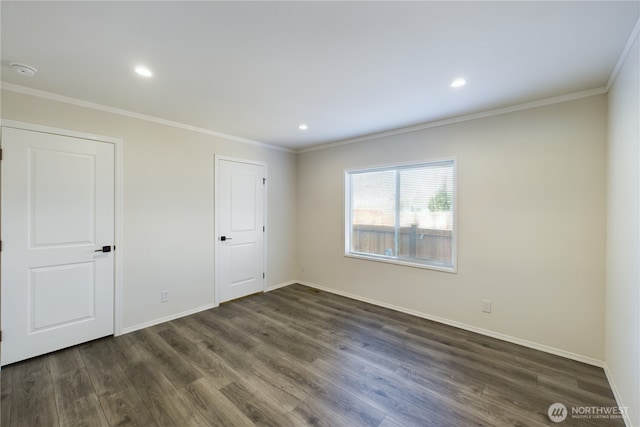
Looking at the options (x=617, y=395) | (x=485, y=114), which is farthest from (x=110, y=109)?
(x=617, y=395)

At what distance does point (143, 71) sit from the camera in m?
2.12

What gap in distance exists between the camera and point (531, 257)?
2695 mm

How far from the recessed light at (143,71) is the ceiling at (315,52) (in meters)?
0.07

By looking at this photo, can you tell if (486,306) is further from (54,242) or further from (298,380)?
(54,242)

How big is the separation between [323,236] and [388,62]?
3.06 meters

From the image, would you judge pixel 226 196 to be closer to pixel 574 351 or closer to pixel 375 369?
pixel 375 369

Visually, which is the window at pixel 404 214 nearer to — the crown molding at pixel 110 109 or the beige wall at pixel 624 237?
the beige wall at pixel 624 237

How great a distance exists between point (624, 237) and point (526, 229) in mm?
878

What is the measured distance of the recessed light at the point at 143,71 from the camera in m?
2.08


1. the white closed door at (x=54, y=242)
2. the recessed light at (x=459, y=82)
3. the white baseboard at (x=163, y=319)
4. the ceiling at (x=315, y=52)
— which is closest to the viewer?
the ceiling at (x=315, y=52)

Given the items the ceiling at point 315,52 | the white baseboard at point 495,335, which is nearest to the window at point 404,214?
the white baseboard at point 495,335

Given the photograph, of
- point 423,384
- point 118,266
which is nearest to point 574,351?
point 423,384

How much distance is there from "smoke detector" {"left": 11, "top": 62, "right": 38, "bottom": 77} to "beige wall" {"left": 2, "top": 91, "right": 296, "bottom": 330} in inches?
16.8

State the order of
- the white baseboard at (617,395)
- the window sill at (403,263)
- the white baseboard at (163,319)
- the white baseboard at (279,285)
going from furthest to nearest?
the white baseboard at (279,285)
the window sill at (403,263)
the white baseboard at (163,319)
the white baseboard at (617,395)
